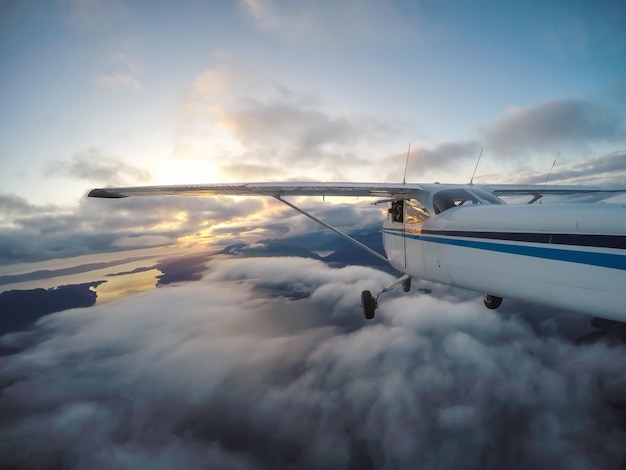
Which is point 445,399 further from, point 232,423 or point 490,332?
point 232,423

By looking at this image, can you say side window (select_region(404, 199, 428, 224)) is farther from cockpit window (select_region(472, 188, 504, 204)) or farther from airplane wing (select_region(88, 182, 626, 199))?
cockpit window (select_region(472, 188, 504, 204))

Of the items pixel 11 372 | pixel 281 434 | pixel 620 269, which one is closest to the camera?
pixel 620 269

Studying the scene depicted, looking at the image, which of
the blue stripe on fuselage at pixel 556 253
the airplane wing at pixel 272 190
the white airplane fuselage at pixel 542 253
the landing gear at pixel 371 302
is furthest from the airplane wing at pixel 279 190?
the landing gear at pixel 371 302

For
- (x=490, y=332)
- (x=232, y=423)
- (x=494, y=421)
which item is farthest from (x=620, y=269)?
(x=232, y=423)

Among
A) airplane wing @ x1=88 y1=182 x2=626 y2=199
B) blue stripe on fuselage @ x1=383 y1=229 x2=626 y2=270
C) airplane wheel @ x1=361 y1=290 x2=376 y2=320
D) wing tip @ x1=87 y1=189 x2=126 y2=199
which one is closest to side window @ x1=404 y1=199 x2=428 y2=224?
airplane wing @ x1=88 y1=182 x2=626 y2=199

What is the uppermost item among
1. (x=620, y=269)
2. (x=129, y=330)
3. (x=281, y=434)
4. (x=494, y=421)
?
(x=620, y=269)
